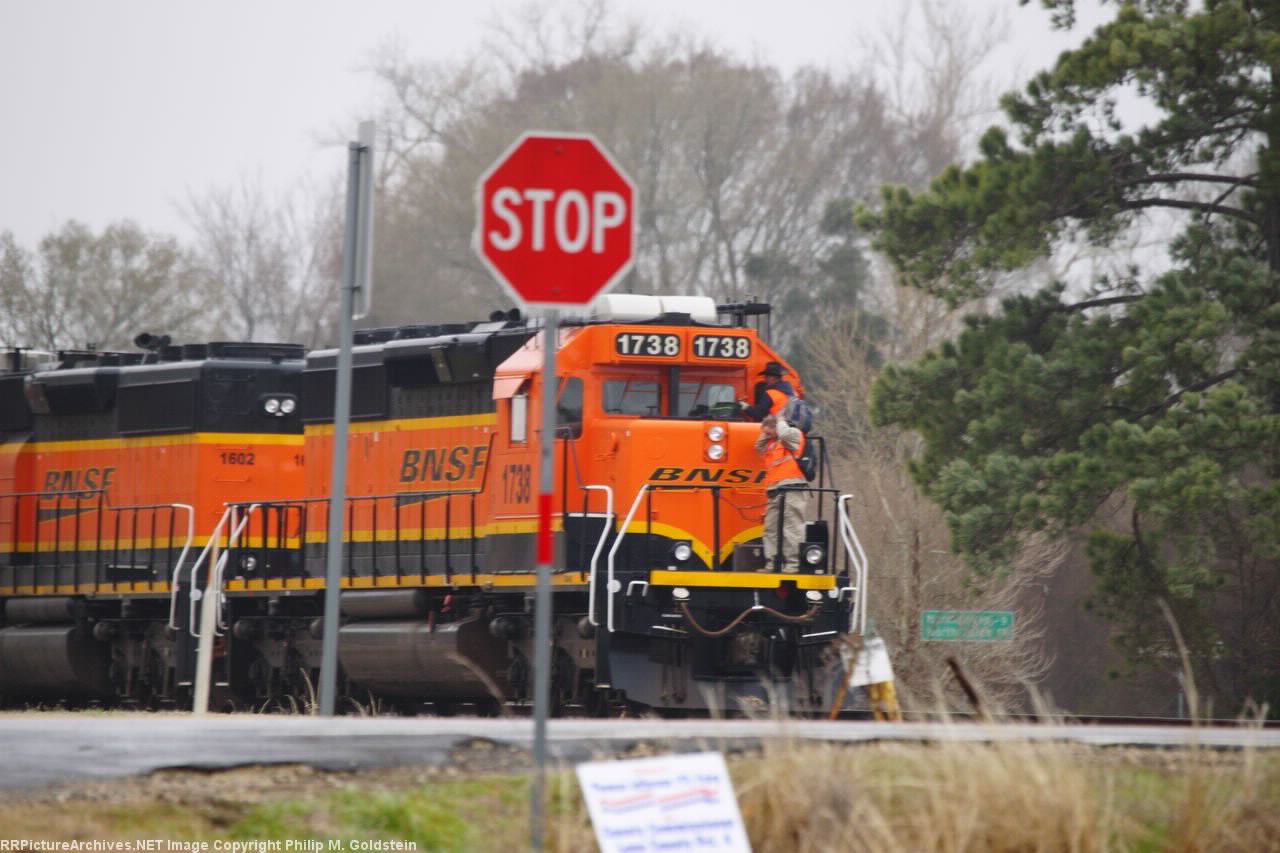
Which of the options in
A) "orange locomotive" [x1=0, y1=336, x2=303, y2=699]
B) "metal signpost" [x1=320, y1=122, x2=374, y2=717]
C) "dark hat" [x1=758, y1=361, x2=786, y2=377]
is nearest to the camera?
"metal signpost" [x1=320, y1=122, x2=374, y2=717]

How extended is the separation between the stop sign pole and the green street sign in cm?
1135

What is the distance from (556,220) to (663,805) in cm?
255

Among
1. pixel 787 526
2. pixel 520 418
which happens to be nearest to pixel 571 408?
pixel 520 418

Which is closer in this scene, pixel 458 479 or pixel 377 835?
pixel 377 835

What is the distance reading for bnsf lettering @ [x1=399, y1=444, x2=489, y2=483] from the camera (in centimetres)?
1811

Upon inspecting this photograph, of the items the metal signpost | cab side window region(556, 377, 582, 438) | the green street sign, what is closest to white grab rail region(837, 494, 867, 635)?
cab side window region(556, 377, 582, 438)

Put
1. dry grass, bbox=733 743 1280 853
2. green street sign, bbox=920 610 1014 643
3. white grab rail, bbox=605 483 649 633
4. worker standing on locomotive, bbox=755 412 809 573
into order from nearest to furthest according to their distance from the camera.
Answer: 1. dry grass, bbox=733 743 1280 853
2. white grab rail, bbox=605 483 649 633
3. worker standing on locomotive, bbox=755 412 809 573
4. green street sign, bbox=920 610 1014 643

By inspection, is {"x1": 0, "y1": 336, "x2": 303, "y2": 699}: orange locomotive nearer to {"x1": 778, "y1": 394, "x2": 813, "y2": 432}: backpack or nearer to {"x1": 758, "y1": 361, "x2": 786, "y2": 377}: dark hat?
{"x1": 758, "y1": 361, "x2": 786, "y2": 377}: dark hat

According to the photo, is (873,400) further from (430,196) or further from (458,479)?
(430,196)

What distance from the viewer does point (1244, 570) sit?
2869 centimetres

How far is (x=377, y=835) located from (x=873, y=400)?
17.7m

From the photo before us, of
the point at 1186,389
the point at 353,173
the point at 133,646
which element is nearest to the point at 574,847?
the point at 353,173

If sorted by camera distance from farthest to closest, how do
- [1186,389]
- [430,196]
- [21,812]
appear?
[430,196] → [1186,389] → [21,812]

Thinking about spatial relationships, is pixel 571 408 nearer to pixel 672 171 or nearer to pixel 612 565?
pixel 612 565
